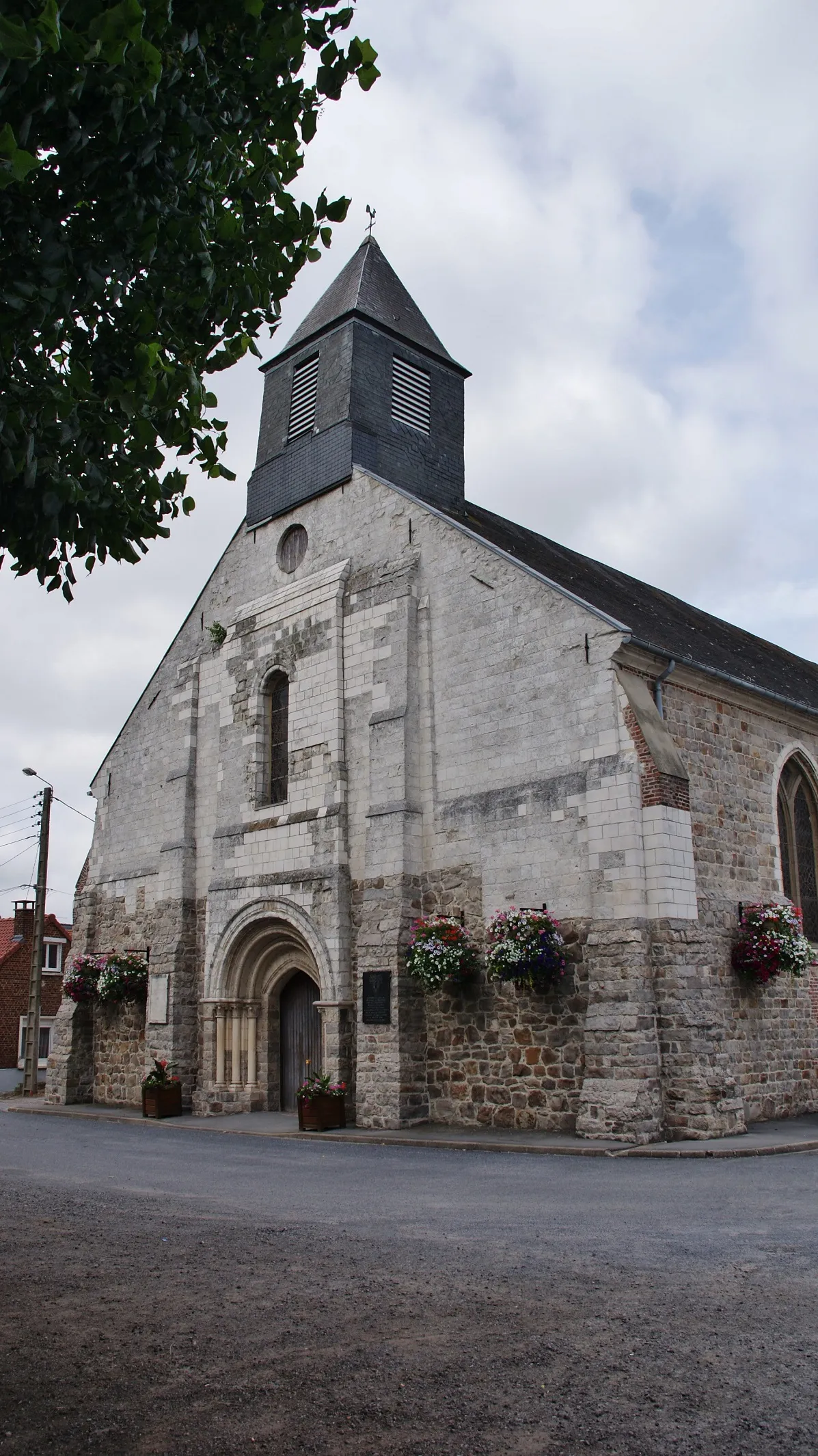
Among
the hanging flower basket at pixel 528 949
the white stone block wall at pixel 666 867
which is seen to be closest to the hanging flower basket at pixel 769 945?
the white stone block wall at pixel 666 867

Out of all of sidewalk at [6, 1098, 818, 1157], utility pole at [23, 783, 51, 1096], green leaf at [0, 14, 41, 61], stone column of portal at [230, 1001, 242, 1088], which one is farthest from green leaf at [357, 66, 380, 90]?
utility pole at [23, 783, 51, 1096]

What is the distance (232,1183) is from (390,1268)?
14.4ft

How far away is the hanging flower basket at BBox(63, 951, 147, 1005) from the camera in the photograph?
19.4m

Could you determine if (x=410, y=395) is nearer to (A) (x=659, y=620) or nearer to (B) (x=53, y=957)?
(A) (x=659, y=620)

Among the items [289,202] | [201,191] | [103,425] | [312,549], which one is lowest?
[103,425]

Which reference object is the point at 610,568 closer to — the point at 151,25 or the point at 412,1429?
the point at 151,25

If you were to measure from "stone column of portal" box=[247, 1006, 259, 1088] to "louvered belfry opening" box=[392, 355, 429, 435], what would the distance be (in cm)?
1022

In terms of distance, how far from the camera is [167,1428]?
12.5ft

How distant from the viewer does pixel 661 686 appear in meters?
14.2

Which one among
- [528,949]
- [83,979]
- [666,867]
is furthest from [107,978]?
[666,867]

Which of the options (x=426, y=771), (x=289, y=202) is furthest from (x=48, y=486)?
(x=426, y=771)

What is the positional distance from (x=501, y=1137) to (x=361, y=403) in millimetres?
11804

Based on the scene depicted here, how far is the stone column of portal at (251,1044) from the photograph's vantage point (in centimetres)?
1752

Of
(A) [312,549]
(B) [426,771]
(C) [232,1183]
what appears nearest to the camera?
(C) [232,1183]
